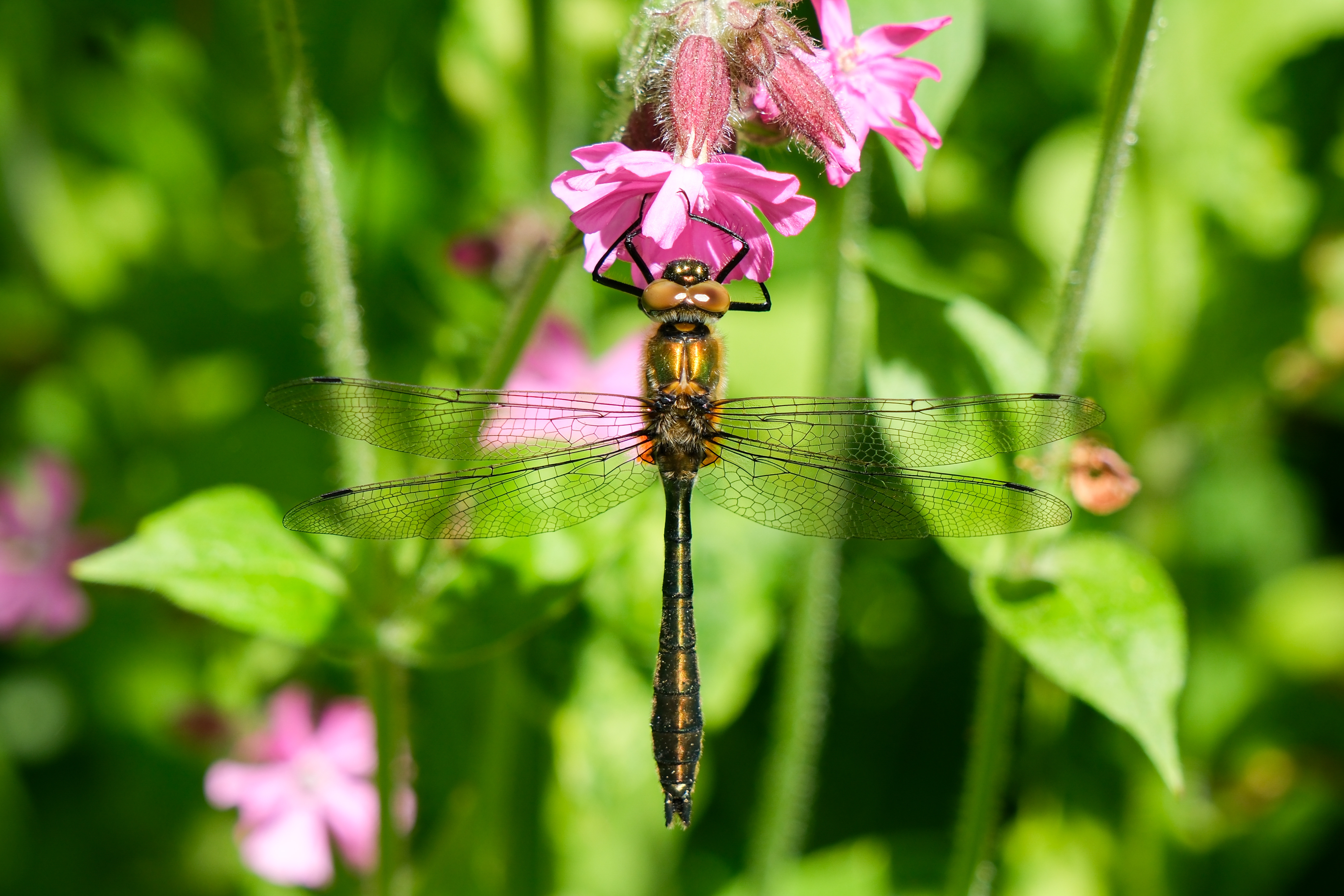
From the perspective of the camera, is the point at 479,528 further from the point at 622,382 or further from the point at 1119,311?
the point at 1119,311

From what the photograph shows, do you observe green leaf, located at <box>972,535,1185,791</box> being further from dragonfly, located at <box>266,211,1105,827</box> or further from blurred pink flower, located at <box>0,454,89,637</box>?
blurred pink flower, located at <box>0,454,89,637</box>

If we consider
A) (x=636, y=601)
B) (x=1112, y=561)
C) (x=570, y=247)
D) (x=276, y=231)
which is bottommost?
(x=636, y=601)

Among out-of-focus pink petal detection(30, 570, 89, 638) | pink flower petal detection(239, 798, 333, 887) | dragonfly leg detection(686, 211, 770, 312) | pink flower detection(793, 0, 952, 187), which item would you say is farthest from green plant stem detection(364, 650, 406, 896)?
out-of-focus pink petal detection(30, 570, 89, 638)

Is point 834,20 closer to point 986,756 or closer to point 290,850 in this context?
point 986,756

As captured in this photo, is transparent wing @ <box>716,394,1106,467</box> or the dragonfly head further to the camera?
the dragonfly head

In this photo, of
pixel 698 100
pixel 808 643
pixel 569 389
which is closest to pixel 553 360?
pixel 569 389

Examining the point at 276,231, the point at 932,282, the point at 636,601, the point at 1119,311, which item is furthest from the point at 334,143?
the point at 1119,311
